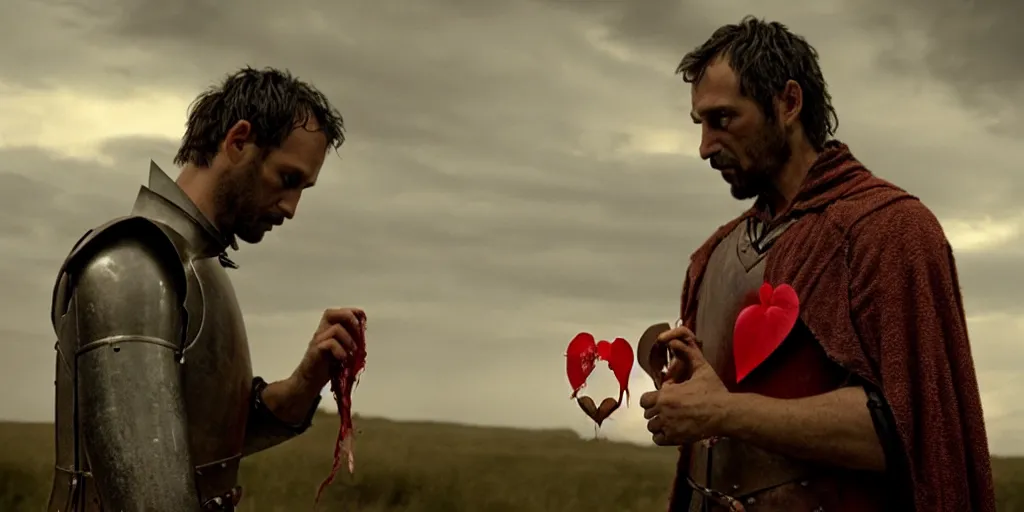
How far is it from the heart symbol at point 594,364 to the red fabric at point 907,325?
0.65m

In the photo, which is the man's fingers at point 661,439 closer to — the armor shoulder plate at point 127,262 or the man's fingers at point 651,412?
the man's fingers at point 651,412

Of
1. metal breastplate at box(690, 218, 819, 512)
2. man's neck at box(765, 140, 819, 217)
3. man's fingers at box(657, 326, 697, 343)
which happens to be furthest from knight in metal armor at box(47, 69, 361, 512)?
man's neck at box(765, 140, 819, 217)

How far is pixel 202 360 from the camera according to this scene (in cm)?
407

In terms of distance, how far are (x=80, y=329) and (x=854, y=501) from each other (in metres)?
2.45

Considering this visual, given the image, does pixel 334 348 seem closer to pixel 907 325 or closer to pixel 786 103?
pixel 786 103

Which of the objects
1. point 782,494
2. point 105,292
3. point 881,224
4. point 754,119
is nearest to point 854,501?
point 782,494

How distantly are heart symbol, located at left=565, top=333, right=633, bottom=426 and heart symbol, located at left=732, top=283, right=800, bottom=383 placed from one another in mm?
426

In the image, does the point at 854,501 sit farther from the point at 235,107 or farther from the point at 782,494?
the point at 235,107

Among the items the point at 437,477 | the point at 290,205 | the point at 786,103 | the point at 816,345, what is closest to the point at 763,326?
the point at 816,345

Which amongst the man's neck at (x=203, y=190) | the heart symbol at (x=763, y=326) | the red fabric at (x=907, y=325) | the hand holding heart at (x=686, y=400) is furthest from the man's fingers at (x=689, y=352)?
the man's neck at (x=203, y=190)

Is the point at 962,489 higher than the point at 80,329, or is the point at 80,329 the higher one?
the point at 80,329

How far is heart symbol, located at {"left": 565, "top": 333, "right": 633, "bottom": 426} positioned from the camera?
14.8ft

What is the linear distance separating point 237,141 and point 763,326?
1.91m

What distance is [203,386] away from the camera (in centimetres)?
406
